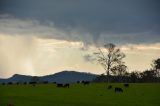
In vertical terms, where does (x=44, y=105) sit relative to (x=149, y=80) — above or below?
below

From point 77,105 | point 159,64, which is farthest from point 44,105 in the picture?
point 159,64

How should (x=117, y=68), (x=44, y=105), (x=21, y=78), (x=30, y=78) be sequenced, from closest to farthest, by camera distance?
(x=44, y=105)
(x=117, y=68)
(x=21, y=78)
(x=30, y=78)

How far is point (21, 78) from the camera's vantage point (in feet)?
486

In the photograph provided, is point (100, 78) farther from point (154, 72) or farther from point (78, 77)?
point (78, 77)

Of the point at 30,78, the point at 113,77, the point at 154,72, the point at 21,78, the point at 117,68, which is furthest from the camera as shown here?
the point at 30,78

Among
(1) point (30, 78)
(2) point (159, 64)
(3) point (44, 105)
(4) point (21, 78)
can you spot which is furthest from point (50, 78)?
(3) point (44, 105)

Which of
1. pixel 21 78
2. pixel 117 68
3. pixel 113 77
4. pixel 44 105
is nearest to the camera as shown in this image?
pixel 44 105

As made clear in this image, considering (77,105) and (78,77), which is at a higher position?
(78,77)

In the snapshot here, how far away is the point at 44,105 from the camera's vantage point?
29.9 m

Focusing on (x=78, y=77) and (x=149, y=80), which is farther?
(x=78, y=77)

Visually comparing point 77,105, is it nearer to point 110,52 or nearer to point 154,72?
point 110,52

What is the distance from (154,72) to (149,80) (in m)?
3.25

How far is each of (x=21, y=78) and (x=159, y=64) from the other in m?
52.3

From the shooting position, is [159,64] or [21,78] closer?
[159,64]
